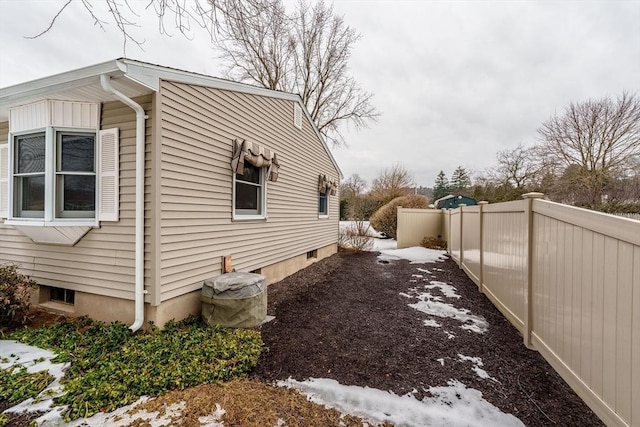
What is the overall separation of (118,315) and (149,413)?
2.00 meters

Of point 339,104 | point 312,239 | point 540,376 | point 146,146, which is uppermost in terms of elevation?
point 339,104

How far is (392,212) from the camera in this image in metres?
16.2

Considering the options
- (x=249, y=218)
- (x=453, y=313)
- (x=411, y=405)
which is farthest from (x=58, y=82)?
(x=453, y=313)

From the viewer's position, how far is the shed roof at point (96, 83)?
306 centimetres

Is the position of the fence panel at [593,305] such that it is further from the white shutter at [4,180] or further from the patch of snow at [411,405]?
the white shutter at [4,180]

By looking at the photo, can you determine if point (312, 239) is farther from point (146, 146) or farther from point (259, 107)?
point (146, 146)

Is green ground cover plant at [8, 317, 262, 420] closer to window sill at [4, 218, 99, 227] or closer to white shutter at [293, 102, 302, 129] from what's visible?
window sill at [4, 218, 99, 227]

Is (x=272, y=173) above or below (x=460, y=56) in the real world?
below

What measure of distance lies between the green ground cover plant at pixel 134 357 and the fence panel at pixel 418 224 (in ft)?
34.4

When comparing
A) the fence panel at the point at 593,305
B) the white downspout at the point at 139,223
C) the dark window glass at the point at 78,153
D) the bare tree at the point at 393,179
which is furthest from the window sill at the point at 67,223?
the bare tree at the point at 393,179

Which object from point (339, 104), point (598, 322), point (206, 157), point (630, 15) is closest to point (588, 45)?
point (630, 15)

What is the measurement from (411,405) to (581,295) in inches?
64.2

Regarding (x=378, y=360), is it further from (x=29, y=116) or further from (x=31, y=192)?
(x=29, y=116)

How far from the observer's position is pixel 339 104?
16078 millimetres
